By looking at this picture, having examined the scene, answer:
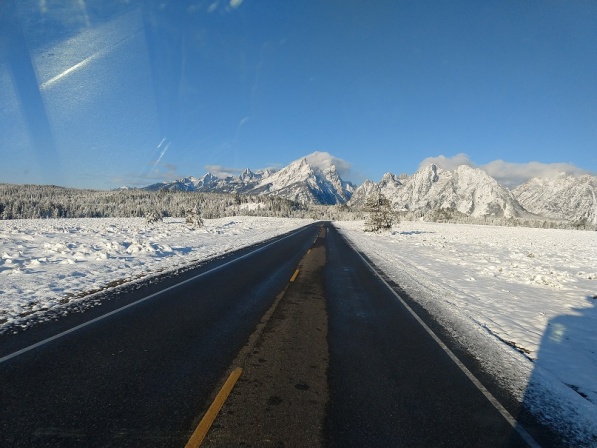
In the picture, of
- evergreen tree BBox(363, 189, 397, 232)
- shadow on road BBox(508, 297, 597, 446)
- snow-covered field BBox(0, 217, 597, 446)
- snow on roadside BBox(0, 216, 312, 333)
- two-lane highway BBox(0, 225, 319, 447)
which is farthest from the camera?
evergreen tree BBox(363, 189, 397, 232)

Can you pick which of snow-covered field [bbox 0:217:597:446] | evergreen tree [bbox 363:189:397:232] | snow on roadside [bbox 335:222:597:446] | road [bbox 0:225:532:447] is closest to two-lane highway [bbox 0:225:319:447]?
road [bbox 0:225:532:447]

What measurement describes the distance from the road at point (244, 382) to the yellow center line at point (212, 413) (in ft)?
0.21

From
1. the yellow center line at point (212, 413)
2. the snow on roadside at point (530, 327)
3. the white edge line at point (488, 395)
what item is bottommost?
A: the snow on roadside at point (530, 327)

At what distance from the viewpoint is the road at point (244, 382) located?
340 cm

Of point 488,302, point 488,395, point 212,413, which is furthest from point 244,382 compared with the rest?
point 488,302

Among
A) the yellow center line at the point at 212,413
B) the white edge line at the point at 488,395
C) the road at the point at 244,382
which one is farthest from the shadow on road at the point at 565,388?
the yellow center line at the point at 212,413

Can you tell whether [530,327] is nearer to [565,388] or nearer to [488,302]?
[488,302]

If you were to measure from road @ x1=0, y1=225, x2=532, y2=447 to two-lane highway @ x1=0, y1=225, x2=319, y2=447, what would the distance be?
0.02 m

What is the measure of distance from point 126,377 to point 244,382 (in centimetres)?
162

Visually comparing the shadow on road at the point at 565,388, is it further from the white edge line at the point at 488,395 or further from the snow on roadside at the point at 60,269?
the snow on roadside at the point at 60,269

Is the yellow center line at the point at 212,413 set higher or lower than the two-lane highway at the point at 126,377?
higher

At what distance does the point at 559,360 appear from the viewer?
6070mm

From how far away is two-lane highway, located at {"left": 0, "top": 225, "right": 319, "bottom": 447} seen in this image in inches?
130

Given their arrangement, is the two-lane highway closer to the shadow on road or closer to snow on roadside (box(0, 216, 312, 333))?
snow on roadside (box(0, 216, 312, 333))
